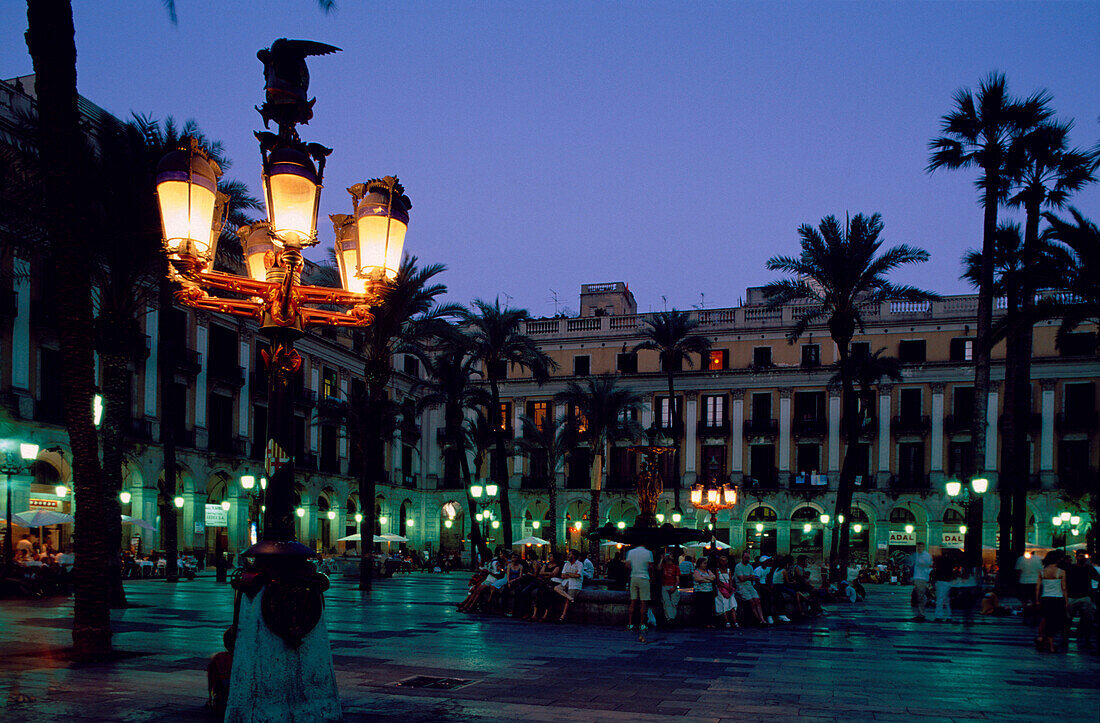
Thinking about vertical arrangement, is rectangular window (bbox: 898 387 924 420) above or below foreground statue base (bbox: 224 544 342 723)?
above

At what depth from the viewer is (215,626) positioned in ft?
50.5

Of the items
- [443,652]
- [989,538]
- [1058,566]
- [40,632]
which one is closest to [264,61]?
[443,652]

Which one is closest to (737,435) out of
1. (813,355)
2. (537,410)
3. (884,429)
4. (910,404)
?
(813,355)

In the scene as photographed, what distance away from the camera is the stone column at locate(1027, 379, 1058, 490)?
50.9 metres

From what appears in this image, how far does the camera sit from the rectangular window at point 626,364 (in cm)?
5919

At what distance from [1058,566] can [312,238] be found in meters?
12.1

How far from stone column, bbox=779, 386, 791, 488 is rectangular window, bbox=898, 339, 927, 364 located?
6.62 metres

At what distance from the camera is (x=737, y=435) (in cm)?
5753

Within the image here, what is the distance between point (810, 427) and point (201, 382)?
→ 33.7 metres

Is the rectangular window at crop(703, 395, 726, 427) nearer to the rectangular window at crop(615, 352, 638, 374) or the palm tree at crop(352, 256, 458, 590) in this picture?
the rectangular window at crop(615, 352, 638, 374)

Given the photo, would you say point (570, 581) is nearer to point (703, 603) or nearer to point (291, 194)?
point (703, 603)

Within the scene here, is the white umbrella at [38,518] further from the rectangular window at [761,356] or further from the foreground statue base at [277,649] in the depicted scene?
the rectangular window at [761,356]

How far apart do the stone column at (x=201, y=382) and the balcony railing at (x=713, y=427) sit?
29343 millimetres

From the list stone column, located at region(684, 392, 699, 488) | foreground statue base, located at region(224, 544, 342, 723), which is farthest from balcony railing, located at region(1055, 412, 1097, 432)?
foreground statue base, located at region(224, 544, 342, 723)
